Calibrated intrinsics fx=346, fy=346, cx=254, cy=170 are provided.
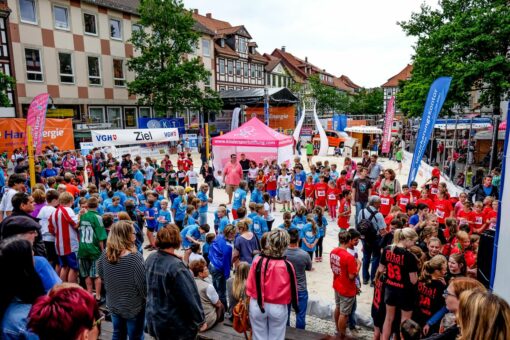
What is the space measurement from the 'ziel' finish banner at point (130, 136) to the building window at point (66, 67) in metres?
9.72

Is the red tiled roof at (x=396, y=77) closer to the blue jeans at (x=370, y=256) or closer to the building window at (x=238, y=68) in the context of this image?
the building window at (x=238, y=68)

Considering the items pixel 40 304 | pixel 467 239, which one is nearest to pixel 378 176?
pixel 467 239

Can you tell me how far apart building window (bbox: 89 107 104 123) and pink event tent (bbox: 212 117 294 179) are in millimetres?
17034

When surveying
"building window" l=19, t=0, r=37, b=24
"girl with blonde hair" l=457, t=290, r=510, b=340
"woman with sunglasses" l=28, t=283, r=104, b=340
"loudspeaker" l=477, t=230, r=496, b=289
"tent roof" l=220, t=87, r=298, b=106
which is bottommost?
"loudspeaker" l=477, t=230, r=496, b=289

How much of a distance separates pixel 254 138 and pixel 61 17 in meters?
20.3

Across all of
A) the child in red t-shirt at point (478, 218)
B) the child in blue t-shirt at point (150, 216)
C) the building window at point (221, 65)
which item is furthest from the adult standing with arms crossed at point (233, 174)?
the building window at point (221, 65)

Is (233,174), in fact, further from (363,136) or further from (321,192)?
(363,136)

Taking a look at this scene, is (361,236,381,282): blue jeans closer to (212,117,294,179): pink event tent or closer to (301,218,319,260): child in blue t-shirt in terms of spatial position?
(301,218,319,260): child in blue t-shirt

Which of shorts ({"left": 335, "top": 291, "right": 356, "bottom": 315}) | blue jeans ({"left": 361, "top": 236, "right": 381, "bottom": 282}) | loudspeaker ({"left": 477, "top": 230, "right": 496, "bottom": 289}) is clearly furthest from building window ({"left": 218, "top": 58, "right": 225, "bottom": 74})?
loudspeaker ({"left": 477, "top": 230, "right": 496, "bottom": 289})

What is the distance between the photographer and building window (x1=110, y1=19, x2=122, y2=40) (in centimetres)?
2855

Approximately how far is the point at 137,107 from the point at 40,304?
32026mm

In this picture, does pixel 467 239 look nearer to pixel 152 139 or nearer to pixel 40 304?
pixel 40 304

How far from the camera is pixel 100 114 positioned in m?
28.7

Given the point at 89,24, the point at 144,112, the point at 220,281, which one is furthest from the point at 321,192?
the point at 144,112
